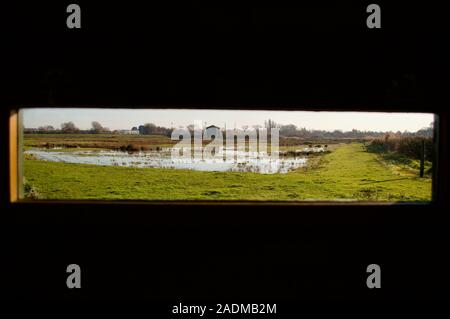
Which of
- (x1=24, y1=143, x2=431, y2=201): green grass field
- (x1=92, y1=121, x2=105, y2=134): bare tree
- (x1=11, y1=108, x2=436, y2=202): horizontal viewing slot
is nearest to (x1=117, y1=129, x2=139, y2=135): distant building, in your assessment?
(x1=11, y1=108, x2=436, y2=202): horizontal viewing slot

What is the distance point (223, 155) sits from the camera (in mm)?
2041

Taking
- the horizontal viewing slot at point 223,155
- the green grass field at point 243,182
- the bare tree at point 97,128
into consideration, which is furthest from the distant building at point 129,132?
the green grass field at point 243,182

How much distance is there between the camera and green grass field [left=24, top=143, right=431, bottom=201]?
196 cm

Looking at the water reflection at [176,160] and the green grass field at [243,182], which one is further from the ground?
the water reflection at [176,160]

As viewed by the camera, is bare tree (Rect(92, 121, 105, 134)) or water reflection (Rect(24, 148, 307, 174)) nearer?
bare tree (Rect(92, 121, 105, 134))

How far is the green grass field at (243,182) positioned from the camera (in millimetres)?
1962

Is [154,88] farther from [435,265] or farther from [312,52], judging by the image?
[435,265]

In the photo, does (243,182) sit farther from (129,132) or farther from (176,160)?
(129,132)

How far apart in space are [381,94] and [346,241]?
103cm

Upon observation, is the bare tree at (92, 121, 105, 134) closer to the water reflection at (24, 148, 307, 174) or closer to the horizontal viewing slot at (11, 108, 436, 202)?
the horizontal viewing slot at (11, 108, 436, 202)

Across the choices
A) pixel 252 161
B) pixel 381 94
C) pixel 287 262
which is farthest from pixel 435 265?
pixel 252 161

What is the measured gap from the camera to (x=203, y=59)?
1802 mm

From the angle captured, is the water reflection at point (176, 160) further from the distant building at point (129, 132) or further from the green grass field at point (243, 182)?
the distant building at point (129, 132)

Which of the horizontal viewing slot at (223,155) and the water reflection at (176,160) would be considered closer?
the horizontal viewing slot at (223,155)
